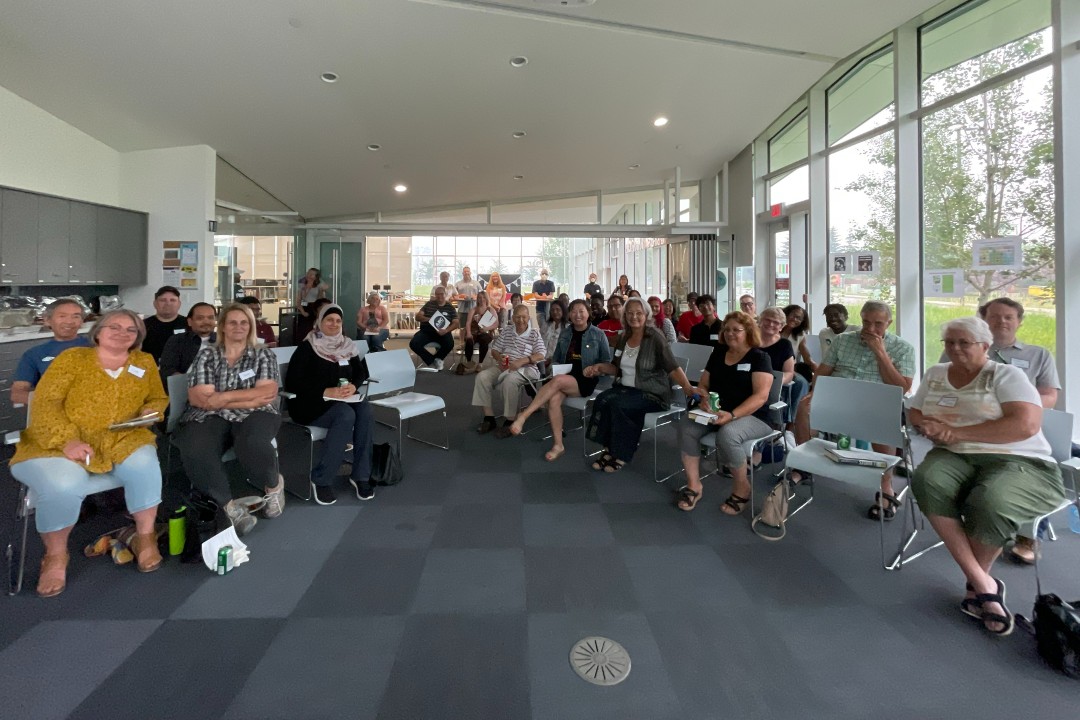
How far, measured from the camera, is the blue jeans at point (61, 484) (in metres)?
2.40

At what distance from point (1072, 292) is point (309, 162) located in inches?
319

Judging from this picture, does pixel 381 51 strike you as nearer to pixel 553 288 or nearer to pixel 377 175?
pixel 377 175

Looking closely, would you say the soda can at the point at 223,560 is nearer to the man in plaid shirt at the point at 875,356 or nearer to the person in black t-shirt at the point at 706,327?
the man in plaid shirt at the point at 875,356

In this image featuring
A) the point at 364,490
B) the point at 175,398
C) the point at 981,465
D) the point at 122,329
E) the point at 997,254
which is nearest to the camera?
the point at 981,465

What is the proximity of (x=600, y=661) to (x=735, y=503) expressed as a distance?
5.54ft

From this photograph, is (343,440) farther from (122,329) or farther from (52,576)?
(52,576)

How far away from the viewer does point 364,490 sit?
3.54 meters

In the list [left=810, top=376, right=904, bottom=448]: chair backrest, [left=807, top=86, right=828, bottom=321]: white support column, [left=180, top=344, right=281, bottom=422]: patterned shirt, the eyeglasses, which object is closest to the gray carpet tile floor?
[left=810, top=376, right=904, bottom=448]: chair backrest

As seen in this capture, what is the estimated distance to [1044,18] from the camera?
13.4 ft

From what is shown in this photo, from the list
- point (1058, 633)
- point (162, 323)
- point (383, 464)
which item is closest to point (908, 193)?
point (1058, 633)

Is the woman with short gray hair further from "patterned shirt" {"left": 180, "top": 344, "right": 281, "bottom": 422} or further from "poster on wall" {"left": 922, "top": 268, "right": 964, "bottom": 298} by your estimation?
"patterned shirt" {"left": 180, "top": 344, "right": 281, "bottom": 422}

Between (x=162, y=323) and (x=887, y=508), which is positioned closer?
(x=887, y=508)

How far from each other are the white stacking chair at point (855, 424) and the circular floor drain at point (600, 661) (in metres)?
1.49

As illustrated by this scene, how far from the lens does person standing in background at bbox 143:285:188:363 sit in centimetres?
427
